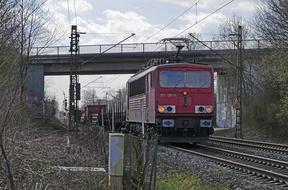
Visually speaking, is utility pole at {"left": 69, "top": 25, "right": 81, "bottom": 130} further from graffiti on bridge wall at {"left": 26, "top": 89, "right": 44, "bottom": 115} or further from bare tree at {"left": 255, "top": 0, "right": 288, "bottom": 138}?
bare tree at {"left": 255, "top": 0, "right": 288, "bottom": 138}

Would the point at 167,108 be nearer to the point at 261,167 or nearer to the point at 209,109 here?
the point at 209,109

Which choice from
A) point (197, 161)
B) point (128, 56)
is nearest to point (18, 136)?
point (197, 161)

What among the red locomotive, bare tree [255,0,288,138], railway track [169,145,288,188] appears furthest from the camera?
→ bare tree [255,0,288,138]

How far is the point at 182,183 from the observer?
1234cm

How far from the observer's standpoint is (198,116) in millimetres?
26203

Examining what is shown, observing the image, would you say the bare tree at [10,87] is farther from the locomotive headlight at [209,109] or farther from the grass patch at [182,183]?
the locomotive headlight at [209,109]

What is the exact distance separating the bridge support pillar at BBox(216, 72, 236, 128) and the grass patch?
46.5 metres

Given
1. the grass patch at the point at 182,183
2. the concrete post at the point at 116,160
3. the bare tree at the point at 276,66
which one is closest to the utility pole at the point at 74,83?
the bare tree at the point at 276,66

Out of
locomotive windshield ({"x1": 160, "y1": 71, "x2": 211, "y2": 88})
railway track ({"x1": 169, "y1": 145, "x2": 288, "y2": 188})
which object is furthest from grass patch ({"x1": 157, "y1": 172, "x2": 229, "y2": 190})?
locomotive windshield ({"x1": 160, "y1": 71, "x2": 211, "y2": 88})

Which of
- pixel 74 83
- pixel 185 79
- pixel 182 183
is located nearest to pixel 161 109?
pixel 185 79

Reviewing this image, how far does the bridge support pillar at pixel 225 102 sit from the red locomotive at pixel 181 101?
1319 inches

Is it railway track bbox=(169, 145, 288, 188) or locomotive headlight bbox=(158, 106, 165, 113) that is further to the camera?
locomotive headlight bbox=(158, 106, 165, 113)

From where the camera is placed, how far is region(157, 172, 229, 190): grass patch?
1181 cm

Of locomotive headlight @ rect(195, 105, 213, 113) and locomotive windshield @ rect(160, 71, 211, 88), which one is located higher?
locomotive windshield @ rect(160, 71, 211, 88)
